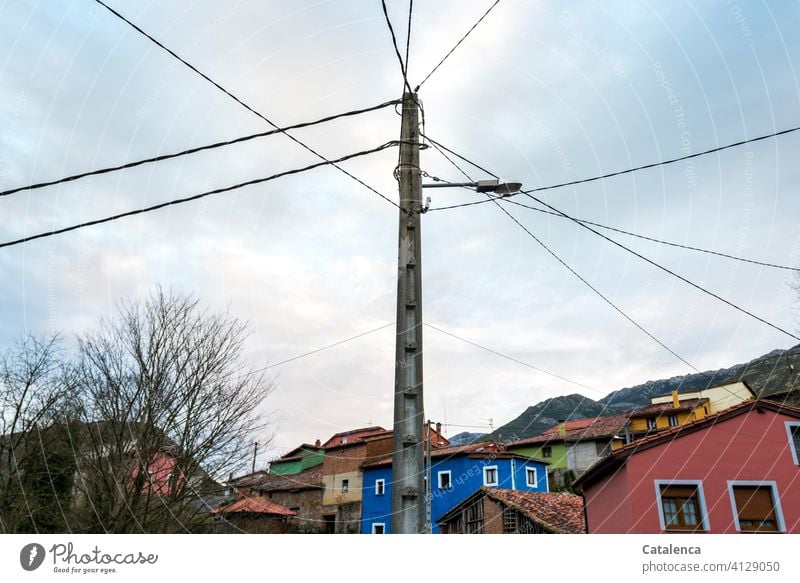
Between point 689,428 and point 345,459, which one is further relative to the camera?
point 345,459

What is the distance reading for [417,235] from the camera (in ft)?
11.5

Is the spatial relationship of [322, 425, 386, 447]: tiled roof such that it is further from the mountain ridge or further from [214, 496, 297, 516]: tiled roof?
[214, 496, 297, 516]: tiled roof

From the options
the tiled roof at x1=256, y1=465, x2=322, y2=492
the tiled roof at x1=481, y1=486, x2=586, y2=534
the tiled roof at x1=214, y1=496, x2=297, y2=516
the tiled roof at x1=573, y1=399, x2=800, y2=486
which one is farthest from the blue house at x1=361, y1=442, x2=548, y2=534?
the tiled roof at x1=573, y1=399, x2=800, y2=486

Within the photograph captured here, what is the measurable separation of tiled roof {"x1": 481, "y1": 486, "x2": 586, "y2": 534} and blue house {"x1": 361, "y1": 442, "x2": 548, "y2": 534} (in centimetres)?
556

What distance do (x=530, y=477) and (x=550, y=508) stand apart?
8470 millimetres

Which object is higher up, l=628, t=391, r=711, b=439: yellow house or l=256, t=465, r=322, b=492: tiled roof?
l=628, t=391, r=711, b=439: yellow house

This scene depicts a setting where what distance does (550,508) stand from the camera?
46.5 ft

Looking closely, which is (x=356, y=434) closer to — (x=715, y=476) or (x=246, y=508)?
(x=246, y=508)

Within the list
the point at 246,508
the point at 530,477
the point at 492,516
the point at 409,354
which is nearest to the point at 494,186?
the point at 409,354

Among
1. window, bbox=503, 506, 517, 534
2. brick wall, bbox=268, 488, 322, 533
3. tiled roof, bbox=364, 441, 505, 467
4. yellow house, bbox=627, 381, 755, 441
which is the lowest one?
window, bbox=503, 506, 517, 534

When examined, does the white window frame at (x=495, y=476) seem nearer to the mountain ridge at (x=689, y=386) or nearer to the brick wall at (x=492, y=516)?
the mountain ridge at (x=689, y=386)

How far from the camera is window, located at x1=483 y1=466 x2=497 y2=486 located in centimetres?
2144

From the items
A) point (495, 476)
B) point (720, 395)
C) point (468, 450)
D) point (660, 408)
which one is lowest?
point (495, 476)
